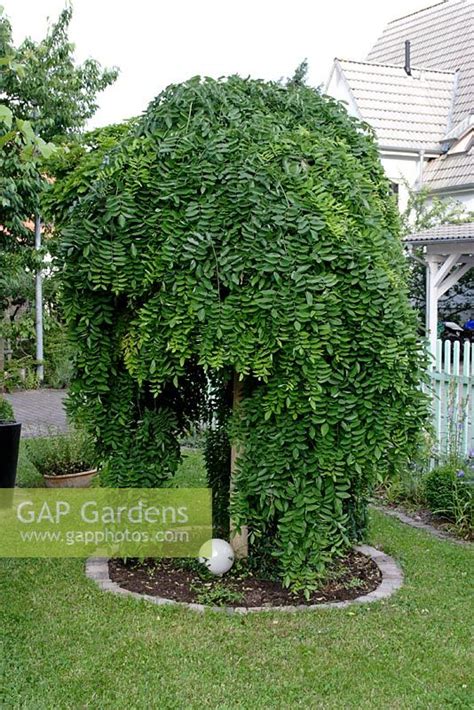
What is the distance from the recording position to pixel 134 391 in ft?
15.6

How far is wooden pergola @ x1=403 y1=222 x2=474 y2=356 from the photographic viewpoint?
412 inches

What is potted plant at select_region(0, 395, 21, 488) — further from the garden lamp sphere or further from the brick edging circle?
the garden lamp sphere

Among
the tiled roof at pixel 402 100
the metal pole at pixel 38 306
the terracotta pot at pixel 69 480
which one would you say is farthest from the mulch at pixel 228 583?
the tiled roof at pixel 402 100

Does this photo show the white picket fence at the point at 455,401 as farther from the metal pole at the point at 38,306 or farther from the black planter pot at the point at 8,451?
the metal pole at the point at 38,306

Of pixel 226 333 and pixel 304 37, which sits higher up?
pixel 304 37

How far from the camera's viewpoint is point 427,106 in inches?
760

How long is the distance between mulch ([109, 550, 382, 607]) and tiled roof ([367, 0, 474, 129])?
1666cm

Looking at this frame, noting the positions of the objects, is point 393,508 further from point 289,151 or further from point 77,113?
point 77,113

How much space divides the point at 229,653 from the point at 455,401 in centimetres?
405

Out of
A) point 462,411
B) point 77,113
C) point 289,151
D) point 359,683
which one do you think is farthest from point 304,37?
point 359,683

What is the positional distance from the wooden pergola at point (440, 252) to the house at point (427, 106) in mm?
6050

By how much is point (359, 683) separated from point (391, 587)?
4.06ft

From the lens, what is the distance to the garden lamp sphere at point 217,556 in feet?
15.2

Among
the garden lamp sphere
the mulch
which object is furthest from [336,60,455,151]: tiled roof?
the garden lamp sphere
